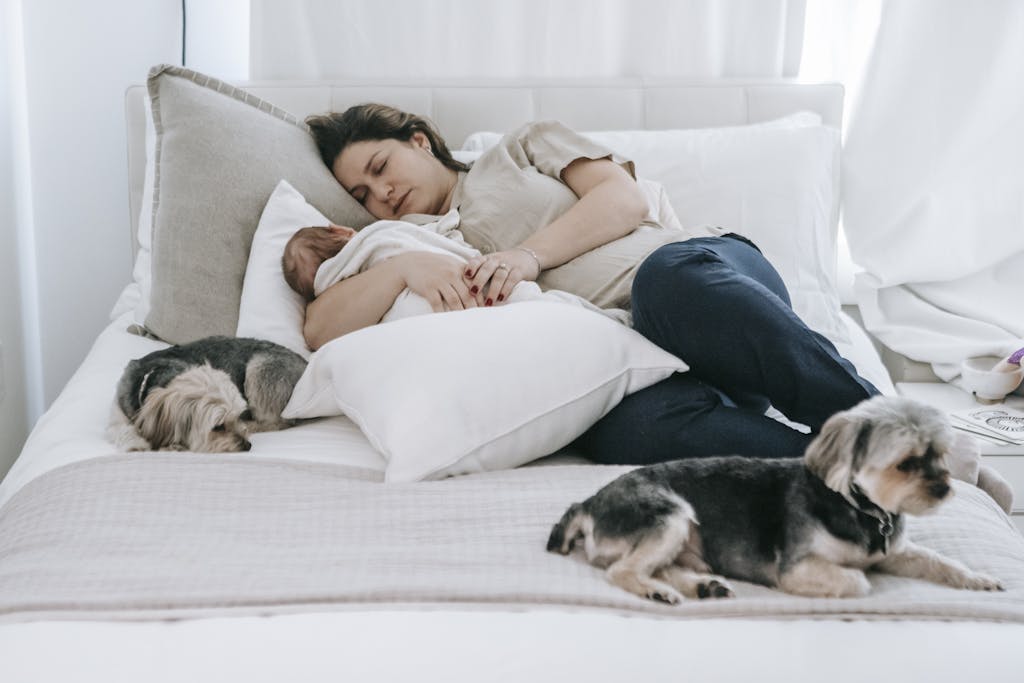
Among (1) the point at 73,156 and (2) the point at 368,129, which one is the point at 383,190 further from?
(1) the point at 73,156

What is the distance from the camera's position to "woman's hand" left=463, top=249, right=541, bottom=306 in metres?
1.79

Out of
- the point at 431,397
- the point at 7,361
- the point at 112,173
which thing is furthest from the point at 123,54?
the point at 431,397

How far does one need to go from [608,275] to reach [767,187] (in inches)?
22.4

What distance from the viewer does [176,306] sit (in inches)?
77.9

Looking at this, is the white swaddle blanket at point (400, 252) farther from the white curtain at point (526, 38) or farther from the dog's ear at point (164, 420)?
the white curtain at point (526, 38)

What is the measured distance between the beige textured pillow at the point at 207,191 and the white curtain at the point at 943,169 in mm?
1373

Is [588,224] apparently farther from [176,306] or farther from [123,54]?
[123,54]

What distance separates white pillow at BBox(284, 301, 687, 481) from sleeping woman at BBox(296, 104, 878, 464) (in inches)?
2.7

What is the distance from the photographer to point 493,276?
1.81m

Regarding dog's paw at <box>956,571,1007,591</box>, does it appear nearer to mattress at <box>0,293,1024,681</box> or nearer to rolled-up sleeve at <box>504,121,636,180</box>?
mattress at <box>0,293,1024,681</box>

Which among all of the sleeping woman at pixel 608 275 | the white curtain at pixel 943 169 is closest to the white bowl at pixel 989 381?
the white curtain at pixel 943 169

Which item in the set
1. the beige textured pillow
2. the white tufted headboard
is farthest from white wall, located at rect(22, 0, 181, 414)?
the beige textured pillow

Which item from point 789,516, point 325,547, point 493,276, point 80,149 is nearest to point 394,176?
point 493,276

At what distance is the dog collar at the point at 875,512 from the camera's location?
103 cm
